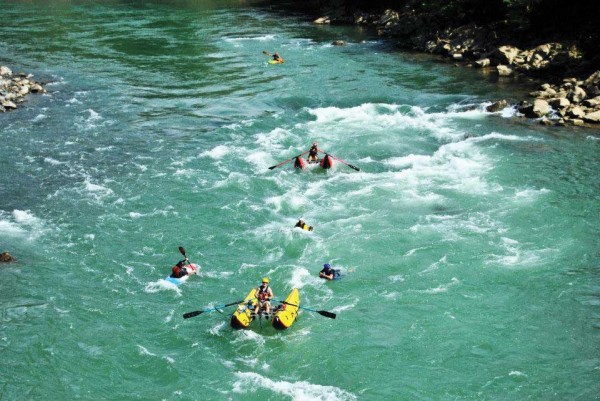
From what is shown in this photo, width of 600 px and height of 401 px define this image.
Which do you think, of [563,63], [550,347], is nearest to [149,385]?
[550,347]

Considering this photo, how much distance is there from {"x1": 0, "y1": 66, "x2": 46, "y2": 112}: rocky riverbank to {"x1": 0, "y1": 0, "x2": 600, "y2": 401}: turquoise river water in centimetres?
89

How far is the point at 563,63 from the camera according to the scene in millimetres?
34938

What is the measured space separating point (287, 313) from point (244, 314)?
1115mm

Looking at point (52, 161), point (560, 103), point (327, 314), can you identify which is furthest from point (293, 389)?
point (560, 103)

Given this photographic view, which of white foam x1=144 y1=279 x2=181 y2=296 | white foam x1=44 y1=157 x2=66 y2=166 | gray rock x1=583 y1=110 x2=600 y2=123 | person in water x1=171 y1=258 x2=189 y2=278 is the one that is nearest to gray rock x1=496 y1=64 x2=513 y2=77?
gray rock x1=583 y1=110 x2=600 y2=123

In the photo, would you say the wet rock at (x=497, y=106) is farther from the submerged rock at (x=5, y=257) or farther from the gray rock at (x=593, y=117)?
the submerged rock at (x=5, y=257)

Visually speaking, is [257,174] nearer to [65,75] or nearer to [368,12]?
[65,75]

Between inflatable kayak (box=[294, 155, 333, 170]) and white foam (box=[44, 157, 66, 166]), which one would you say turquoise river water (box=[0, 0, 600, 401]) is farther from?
inflatable kayak (box=[294, 155, 333, 170])

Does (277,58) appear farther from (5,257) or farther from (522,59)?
(5,257)

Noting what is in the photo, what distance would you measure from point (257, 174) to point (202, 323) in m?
9.69

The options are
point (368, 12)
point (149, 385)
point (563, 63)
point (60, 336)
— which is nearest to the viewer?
point (149, 385)

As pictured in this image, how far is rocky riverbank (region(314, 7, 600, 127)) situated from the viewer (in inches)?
1171

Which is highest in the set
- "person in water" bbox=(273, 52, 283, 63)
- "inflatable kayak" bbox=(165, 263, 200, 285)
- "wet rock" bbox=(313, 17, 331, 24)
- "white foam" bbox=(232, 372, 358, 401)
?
"wet rock" bbox=(313, 17, 331, 24)

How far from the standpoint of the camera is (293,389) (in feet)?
47.0
